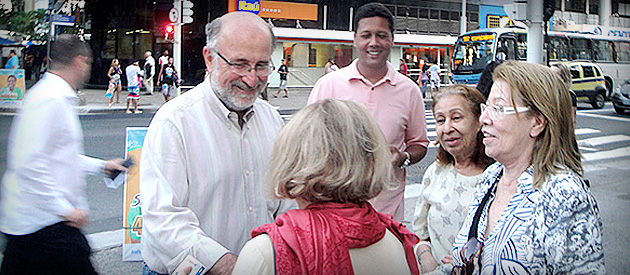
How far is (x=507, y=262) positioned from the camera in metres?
1.72

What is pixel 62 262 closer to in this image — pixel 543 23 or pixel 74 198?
pixel 74 198

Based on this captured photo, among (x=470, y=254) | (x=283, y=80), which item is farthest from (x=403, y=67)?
(x=470, y=254)

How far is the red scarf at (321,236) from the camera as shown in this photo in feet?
4.67

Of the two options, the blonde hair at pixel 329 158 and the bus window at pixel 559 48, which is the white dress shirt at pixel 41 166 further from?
the bus window at pixel 559 48

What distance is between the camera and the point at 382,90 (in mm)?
3309

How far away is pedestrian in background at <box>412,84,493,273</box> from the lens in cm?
253

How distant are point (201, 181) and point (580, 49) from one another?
2729 centimetres

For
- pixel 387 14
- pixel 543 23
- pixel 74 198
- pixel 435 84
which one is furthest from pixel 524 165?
pixel 435 84

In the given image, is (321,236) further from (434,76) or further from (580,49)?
(580,49)

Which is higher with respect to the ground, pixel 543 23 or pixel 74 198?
pixel 543 23

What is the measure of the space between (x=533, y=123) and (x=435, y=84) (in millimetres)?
23847

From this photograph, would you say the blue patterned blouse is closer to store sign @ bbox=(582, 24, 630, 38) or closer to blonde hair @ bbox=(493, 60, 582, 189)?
blonde hair @ bbox=(493, 60, 582, 189)

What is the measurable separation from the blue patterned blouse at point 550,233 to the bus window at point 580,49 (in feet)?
87.0

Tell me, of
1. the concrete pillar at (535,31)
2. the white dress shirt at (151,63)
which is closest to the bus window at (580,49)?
the concrete pillar at (535,31)
